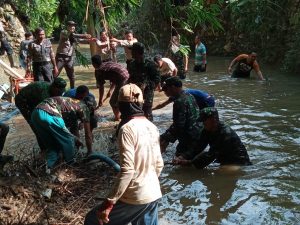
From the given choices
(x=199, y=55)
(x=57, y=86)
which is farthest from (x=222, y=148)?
(x=199, y=55)

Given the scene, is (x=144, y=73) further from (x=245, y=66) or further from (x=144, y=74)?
(x=245, y=66)

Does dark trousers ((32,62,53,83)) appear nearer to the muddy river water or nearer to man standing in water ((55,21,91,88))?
man standing in water ((55,21,91,88))

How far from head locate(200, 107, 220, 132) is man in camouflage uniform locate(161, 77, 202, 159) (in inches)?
13.6

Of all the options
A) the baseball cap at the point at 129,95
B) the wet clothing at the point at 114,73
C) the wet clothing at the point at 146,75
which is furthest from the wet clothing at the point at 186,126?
the baseball cap at the point at 129,95

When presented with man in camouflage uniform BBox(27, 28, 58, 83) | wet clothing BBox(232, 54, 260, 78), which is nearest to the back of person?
man in camouflage uniform BBox(27, 28, 58, 83)

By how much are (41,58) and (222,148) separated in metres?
5.20

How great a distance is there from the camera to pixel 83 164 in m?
5.74

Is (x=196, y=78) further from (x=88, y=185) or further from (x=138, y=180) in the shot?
(x=138, y=180)

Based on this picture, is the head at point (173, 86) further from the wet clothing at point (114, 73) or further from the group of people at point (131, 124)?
the wet clothing at point (114, 73)

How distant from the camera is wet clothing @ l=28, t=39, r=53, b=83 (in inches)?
376

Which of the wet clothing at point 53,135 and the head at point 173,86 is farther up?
the head at point 173,86

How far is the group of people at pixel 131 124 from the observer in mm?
3309

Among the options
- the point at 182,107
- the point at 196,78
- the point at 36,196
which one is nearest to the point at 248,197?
the point at 182,107

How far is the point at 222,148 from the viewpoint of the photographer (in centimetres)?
592
